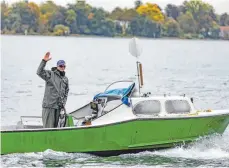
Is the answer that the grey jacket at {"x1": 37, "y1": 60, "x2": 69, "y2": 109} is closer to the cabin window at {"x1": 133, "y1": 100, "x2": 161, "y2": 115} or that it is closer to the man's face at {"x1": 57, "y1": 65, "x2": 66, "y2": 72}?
the man's face at {"x1": 57, "y1": 65, "x2": 66, "y2": 72}

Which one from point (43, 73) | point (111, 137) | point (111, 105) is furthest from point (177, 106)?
point (43, 73)

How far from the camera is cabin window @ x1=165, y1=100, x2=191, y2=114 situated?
70.5 ft

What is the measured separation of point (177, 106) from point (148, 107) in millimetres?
883

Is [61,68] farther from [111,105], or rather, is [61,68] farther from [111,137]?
[111,137]

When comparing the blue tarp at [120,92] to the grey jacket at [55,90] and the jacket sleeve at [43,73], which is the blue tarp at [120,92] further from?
the jacket sleeve at [43,73]

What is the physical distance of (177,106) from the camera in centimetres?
2164

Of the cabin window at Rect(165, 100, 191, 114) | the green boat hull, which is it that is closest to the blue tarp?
the cabin window at Rect(165, 100, 191, 114)

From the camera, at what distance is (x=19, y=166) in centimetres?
2041

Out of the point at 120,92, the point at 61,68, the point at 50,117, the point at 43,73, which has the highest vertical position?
the point at 61,68

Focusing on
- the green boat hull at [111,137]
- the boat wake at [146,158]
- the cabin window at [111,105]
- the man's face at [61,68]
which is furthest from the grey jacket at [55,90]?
the cabin window at [111,105]

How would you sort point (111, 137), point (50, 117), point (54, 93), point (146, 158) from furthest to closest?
1. point (146, 158)
2. point (111, 137)
3. point (50, 117)
4. point (54, 93)

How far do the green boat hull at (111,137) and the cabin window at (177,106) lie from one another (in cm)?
48

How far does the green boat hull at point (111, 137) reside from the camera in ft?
67.5

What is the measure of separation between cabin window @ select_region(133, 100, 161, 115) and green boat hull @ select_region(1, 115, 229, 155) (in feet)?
1.74
